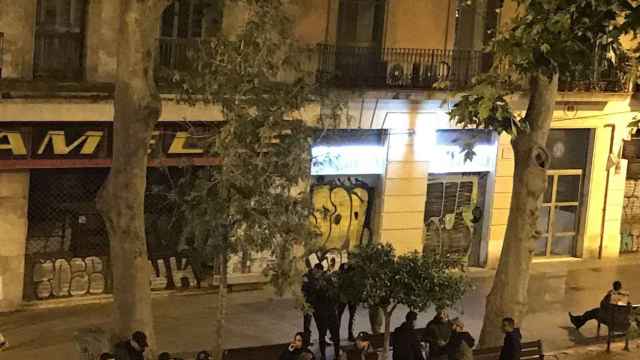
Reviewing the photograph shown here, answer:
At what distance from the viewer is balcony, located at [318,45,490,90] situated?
76.0ft

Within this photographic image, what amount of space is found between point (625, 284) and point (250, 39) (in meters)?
13.6

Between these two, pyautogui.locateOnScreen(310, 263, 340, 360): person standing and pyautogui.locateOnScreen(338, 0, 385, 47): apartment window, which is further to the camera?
pyautogui.locateOnScreen(338, 0, 385, 47): apartment window

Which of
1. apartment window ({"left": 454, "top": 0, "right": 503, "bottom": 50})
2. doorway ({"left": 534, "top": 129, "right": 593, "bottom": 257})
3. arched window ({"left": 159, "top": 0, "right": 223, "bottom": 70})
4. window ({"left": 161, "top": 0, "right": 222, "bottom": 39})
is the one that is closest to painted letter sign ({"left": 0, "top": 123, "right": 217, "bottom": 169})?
arched window ({"left": 159, "top": 0, "right": 223, "bottom": 70})

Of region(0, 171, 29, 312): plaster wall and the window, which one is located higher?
the window

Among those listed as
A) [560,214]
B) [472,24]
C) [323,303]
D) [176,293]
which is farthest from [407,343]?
[560,214]

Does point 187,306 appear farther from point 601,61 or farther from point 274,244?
point 601,61

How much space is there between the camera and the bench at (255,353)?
16078 millimetres

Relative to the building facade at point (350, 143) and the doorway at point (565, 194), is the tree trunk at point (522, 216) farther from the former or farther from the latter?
the doorway at point (565, 194)

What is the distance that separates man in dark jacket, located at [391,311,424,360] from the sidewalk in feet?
12.0

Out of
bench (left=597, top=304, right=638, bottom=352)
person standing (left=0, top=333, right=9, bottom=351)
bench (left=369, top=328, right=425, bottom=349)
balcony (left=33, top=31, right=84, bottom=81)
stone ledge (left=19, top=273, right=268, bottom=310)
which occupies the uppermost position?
balcony (left=33, top=31, right=84, bottom=81)

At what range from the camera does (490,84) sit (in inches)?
673

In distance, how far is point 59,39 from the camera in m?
20.3

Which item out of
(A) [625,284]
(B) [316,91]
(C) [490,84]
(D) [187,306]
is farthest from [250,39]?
(A) [625,284]

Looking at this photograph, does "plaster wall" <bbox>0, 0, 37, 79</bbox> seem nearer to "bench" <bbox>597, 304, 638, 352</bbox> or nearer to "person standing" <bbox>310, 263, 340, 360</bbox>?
"person standing" <bbox>310, 263, 340, 360</bbox>
